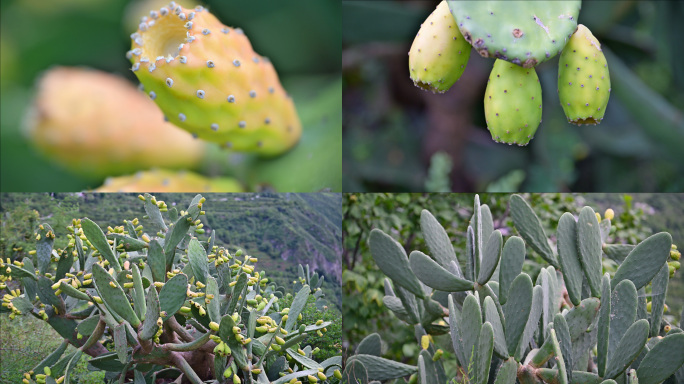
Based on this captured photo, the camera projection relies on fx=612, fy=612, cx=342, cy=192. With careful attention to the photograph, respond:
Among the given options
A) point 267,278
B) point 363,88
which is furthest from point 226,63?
point 363,88

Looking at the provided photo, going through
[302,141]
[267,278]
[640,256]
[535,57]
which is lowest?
[267,278]

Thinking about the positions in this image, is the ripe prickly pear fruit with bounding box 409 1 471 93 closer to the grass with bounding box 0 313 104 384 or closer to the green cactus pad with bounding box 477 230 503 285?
the green cactus pad with bounding box 477 230 503 285

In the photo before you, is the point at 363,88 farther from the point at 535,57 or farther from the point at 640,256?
the point at 535,57

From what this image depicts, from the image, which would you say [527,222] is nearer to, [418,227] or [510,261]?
[510,261]

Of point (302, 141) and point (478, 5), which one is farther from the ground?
point (478, 5)

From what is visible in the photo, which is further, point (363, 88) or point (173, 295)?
point (363, 88)

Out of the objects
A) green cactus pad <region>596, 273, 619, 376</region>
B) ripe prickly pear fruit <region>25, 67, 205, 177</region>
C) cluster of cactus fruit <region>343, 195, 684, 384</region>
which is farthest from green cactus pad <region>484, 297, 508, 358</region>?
ripe prickly pear fruit <region>25, 67, 205, 177</region>

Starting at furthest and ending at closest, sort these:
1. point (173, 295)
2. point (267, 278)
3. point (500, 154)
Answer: point (500, 154) → point (267, 278) → point (173, 295)

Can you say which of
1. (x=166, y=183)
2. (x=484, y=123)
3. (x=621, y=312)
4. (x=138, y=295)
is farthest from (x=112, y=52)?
(x=484, y=123)
